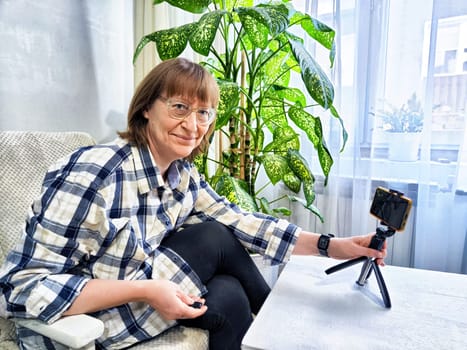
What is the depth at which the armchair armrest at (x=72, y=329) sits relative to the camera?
65 centimetres

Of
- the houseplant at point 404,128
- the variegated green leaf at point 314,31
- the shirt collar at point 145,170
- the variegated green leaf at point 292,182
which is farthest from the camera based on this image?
the houseplant at point 404,128

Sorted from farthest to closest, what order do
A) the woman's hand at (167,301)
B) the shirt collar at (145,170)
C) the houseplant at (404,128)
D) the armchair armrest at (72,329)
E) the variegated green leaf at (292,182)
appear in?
the houseplant at (404,128) → the variegated green leaf at (292,182) → the shirt collar at (145,170) → the woman's hand at (167,301) → the armchair armrest at (72,329)

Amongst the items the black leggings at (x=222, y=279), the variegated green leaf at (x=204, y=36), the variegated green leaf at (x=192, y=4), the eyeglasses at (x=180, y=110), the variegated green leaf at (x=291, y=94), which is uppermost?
the variegated green leaf at (x=192, y=4)

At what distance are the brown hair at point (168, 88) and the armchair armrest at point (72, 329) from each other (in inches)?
18.4

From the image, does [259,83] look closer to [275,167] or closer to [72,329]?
[275,167]

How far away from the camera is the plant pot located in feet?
5.58

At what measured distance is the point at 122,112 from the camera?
1736 mm

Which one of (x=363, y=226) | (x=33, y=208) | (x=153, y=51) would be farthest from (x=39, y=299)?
(x=363, y=226)

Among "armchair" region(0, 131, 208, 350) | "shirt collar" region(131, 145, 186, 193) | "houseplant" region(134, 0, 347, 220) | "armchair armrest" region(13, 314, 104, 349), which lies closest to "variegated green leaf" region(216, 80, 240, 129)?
"houseplant" region(134, 0, 347, 220)

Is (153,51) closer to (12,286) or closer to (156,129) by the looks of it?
(156,129)

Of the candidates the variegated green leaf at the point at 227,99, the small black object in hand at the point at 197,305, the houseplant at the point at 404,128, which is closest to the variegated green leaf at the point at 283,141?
the variegated green leaf at the point at 227,99

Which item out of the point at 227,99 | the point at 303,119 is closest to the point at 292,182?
the point at 303,119

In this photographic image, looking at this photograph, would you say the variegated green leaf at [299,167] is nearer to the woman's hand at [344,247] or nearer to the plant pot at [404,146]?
the woman's hand at [344,247]

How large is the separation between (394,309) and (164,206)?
2.22 feet
